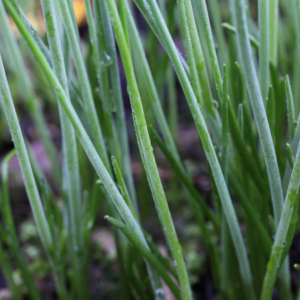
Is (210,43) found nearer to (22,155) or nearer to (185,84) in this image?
(185,84)

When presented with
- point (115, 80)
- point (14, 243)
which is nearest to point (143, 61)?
point (115, 80)

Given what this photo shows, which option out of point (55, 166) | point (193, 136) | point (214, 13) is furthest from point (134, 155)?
point (214, 13)

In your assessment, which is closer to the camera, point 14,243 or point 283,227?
point 283,227

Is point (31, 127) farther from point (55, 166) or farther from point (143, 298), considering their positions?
point (143, 298)

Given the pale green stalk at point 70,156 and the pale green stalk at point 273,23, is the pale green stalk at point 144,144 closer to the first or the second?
the pale green stalk at point 70,156

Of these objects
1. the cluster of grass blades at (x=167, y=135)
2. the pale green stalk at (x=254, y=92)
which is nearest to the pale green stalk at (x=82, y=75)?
the cluster of grass blades at (x=167, y=135)

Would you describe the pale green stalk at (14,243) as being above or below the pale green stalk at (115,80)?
below
